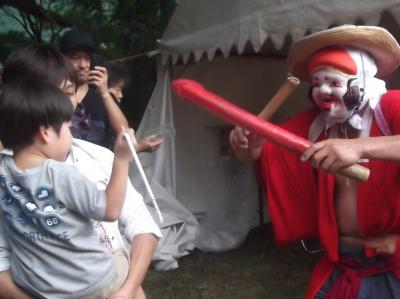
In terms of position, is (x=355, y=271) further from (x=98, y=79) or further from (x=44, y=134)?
(x=98, y=79)

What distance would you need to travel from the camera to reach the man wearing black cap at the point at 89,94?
244 cm

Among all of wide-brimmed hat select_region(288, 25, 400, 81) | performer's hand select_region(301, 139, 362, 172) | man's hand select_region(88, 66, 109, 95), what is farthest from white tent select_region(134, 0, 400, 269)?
performer's hand select_region(301, 139, 362, 172)

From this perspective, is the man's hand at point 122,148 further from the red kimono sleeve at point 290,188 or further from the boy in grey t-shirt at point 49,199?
the red kimono sleeve at point 290,188

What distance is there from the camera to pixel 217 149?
5.41m

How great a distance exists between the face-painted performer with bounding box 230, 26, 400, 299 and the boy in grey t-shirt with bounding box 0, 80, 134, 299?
567 mm

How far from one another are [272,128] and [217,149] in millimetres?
3970

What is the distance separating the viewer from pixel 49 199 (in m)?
1.42

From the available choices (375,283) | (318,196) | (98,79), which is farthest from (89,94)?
(375,283)

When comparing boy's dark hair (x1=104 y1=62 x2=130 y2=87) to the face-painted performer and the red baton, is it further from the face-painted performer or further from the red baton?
the red baton

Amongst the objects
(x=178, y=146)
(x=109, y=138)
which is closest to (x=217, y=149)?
(x=178, y=146)

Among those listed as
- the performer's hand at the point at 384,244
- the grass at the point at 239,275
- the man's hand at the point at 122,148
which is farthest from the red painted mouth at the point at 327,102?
the grass at the point at 239,275

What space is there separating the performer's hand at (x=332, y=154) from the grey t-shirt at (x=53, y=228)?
0.54 m

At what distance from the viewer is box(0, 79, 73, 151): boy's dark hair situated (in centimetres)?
145

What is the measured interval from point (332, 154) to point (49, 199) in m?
0.72
